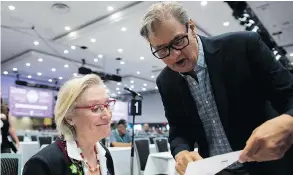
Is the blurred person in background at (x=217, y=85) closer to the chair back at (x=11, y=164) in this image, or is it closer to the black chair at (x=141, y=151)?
the chair back at (x=11, y=164)

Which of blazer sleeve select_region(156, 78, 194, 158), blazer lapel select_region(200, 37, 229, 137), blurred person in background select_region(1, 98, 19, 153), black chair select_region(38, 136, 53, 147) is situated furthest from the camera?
black chair select_region(38, 136, 53, 147)

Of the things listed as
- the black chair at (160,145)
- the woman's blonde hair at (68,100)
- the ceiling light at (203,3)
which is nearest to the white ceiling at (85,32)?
the ceiling light at (203,3)

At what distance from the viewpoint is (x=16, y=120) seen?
60.8 ft

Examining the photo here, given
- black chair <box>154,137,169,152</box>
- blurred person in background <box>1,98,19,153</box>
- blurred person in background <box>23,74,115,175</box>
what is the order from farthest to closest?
1. black chair <box>154,137,169,152</box>
2. blurred person in background <box>1,98,19,153</box>
3. blurred person in background <box>23,74,115,175</box>

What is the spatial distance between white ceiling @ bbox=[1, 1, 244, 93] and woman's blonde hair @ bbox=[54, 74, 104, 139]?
3.45 metres

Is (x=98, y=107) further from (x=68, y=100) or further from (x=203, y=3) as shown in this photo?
(x=203, y=3)

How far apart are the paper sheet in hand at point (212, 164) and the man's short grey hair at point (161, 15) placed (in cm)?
49

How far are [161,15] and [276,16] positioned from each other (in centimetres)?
786

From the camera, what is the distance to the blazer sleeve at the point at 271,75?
39.1 inches

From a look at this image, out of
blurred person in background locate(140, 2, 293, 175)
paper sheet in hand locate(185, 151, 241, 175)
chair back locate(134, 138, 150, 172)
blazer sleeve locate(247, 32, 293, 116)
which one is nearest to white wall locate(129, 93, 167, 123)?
chair back locate(134, 138, 150, 172)

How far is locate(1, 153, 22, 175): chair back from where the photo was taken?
1.77 meters

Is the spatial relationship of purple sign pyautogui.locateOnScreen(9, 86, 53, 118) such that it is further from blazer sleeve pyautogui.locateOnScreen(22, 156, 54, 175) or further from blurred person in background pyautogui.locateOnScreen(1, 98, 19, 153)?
blazer sleeve pyautogui.locateOnScreen(22, 156, 54, 175)

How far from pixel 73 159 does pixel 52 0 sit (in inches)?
252

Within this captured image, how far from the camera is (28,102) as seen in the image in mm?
14391
